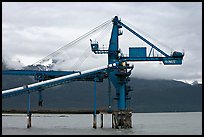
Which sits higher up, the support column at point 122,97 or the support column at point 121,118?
the support column at point 122,97

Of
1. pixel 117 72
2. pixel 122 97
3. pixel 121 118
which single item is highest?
pixel 117 72

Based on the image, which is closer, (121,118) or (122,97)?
(121,118)

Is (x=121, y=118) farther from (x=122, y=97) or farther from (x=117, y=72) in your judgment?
(x=117, y=72)

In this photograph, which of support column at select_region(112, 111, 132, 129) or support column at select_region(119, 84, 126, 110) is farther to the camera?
support column at select_region(119, 84, 126, 110)

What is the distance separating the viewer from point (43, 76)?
7438cm

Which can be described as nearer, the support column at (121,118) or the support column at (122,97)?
the support column at (121,118)

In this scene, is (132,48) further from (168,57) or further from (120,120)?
(120,120)

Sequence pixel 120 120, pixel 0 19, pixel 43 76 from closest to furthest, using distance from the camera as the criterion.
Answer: pixel 0 19 → pixel 120 120 → pixel 43 76

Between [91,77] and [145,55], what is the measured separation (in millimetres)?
9516

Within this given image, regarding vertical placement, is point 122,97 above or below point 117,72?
below

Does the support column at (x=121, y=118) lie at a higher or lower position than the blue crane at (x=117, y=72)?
lower

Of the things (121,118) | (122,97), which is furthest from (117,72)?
(121,118)

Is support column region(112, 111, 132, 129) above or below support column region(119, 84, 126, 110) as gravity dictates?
below

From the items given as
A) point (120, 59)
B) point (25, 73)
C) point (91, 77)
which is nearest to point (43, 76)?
point (25, 73)
